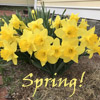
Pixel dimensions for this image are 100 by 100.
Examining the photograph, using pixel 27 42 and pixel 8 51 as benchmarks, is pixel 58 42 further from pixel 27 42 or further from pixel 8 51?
pixel 8 51

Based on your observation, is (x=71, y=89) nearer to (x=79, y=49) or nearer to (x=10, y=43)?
(x=79, y=49)

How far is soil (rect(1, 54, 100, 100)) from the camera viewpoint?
112cm

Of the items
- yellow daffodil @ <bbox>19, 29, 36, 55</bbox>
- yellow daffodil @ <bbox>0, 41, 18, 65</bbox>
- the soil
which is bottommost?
the soil

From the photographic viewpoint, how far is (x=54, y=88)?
1.18 m

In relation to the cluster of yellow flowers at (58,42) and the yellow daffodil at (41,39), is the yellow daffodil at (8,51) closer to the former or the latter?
the cluster of yellow flowers at (58,42)

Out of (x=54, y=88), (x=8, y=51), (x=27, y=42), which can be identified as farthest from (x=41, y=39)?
(x=54, y=88)

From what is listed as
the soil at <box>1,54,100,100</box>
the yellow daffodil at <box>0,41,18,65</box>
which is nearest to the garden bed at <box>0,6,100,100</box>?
the soil at <box>1,54,100,100</box>

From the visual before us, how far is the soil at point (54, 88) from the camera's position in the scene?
1.12 m

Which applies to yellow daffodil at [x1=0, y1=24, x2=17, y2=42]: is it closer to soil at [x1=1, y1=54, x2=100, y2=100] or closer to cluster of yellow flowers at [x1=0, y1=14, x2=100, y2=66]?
cluster of yellow flowers at [x1=0, y1=14, x2=100, y2=66]

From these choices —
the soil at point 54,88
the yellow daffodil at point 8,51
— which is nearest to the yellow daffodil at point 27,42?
the yellow daffodil at point 8,51

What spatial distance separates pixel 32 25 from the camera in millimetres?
1022

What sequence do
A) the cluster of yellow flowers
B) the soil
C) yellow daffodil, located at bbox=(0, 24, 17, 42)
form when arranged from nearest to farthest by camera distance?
the cluster of yellow flowers → yellow daffodil, located at bbox=(0, 24, 17, 42) → the soil

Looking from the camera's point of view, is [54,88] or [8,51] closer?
[8,51]

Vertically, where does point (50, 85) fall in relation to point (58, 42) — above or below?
below
